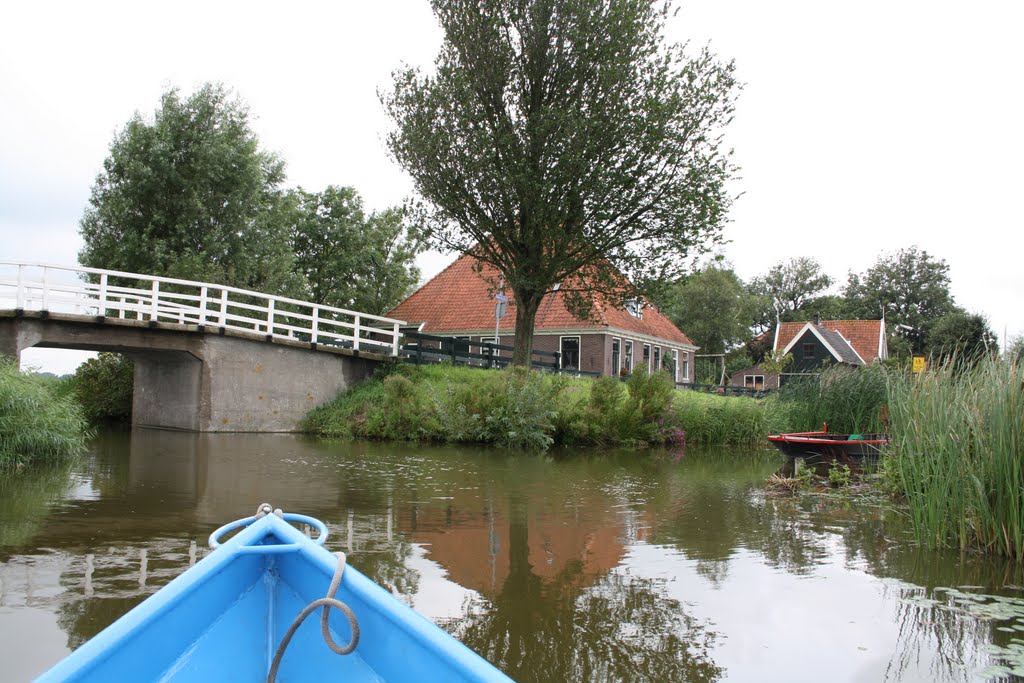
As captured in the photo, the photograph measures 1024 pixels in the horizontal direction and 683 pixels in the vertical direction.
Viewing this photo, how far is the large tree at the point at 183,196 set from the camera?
2675cm

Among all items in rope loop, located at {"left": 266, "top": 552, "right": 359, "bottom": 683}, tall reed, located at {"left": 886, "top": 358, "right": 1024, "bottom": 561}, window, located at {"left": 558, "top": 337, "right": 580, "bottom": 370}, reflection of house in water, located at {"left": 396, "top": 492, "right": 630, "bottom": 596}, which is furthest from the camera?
window, located at {"left": 558, "top": 337, "right": 580, "bottom": 370}

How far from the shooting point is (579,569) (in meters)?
6.32

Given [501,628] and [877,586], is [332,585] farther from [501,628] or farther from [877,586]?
[877,586]

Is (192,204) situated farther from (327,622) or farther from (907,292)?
(907,292)

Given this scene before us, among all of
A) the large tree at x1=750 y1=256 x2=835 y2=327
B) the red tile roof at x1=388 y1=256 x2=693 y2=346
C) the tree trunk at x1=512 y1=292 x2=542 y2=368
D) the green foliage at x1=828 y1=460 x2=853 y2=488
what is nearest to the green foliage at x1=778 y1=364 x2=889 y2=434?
the green foliage at x1=828 y1=460 x2=853 y2=488

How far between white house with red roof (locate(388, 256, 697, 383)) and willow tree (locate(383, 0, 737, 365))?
9.54 m

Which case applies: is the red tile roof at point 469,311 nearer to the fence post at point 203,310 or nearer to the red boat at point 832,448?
the fence post at point 203,310

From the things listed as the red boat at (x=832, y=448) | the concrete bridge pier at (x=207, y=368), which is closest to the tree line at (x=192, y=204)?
the concrete bridge pier at (x=207, y=368)

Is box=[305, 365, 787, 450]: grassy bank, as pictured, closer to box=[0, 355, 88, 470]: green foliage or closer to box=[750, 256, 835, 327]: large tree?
box=[0, 355, 88, 470]: green foliage

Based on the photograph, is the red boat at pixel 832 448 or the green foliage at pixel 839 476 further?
the red boat at pixel 832 448

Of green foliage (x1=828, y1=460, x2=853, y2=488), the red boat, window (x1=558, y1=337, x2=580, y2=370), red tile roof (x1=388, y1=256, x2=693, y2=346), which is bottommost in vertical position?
green foliage (x1=828, y1=460, x2=853, y2=488)

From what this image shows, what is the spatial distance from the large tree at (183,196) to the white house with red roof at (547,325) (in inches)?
366

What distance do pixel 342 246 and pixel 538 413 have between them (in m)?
19.9

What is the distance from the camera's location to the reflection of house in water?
6109mm
